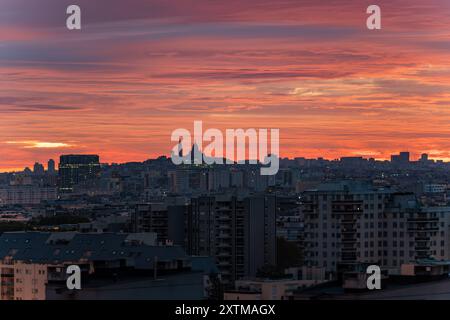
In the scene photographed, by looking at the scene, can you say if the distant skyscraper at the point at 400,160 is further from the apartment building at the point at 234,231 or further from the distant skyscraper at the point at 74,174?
the distant skyscraper at the point at 74,174

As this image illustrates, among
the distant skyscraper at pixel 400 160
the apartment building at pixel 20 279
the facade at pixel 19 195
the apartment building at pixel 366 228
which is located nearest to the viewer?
the apartment building at pixel 20 279

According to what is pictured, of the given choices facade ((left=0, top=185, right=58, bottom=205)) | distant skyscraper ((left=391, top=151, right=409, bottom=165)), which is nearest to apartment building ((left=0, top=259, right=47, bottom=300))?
distant skyscraper ((left=391, top=151, right=409, bottom=165))

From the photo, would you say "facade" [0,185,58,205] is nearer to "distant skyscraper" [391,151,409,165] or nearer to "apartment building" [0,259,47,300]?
"distant skyscraper" [391,151,409,165]

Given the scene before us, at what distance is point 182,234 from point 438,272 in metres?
20.5

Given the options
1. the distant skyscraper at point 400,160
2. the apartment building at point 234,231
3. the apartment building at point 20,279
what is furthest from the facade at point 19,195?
the apartment building at point 20,279

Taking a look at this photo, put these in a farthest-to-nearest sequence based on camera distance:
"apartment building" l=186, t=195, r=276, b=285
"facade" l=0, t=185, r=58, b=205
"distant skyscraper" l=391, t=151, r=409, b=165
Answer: "facade" l=0, t=185, r=58, b=205, "distant skyscraper" l=391, t=151, r=409, b=165, "apartment building" l=186, t=195, r=276, b=285

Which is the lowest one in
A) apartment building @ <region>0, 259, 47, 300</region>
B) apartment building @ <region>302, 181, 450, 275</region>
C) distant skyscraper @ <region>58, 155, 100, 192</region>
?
apartment building @ <region>0, 259, 47, 300</region>

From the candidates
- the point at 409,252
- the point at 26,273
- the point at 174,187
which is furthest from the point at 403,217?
the point at 174,187

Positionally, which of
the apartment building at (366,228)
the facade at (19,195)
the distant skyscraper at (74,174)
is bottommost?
the apartment building at (366,228)

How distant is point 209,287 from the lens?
23.9 m

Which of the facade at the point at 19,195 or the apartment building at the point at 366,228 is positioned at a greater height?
the facade at the point at 19,195

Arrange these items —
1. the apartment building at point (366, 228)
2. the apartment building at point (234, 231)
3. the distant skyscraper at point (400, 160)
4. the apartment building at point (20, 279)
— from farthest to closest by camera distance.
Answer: the distant skyscraper at point (400, 160) < the apartment building at point (234, 231) < the apartment building at point (366, 228) < the apartment building at point (20, 279)

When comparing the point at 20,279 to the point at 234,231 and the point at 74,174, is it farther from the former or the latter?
the point at 74,174
